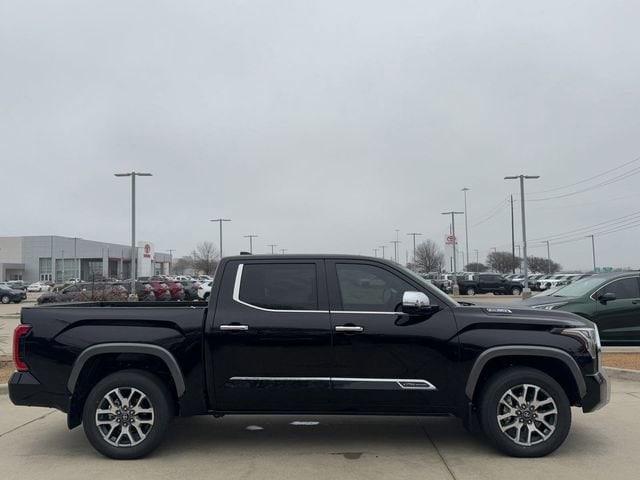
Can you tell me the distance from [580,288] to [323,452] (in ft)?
28.0

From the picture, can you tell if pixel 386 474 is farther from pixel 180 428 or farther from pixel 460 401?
pixel 180 428

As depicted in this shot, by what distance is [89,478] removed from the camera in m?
4.86

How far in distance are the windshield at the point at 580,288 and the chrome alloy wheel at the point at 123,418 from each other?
9288mm

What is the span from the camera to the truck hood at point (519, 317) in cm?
538

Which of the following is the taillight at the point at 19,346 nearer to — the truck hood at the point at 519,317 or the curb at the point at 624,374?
the truck hood at the point at 519,317

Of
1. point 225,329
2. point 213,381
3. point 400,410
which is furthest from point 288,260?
point 400,410

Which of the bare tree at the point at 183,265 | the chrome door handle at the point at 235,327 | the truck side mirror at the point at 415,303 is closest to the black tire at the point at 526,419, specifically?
the truck side mirror at the point at 415,303

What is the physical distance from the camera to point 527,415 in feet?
17.3

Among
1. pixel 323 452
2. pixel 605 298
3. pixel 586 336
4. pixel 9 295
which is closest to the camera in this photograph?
pixel 586 336

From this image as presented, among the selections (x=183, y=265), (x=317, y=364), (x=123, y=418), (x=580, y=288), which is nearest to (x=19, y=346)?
(x=123, y=418)

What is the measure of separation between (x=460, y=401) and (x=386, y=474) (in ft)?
3.21

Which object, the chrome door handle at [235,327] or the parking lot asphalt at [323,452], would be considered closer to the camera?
the parking lot asphalt at [323,452]

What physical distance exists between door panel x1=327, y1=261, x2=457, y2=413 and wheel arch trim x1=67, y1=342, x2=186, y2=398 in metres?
1.46

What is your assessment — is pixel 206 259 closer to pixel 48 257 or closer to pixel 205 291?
pixel 48 257
